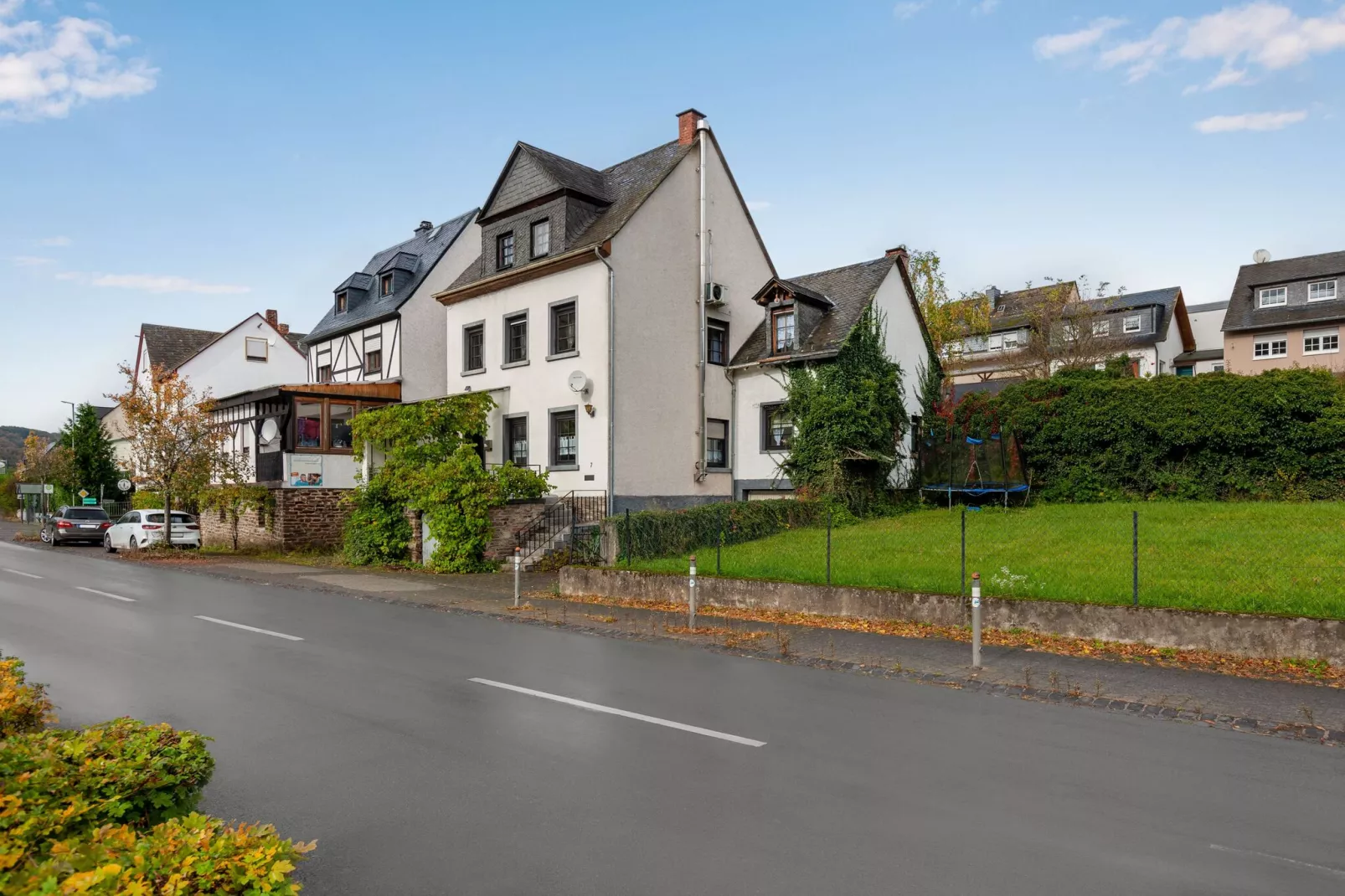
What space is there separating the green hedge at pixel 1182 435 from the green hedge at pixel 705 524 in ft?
19.7

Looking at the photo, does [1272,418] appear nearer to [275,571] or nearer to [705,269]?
[705,269]

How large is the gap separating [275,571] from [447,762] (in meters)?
18.1

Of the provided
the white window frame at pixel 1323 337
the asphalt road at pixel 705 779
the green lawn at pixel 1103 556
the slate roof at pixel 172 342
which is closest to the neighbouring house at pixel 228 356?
the slate roof at pixel 172 342

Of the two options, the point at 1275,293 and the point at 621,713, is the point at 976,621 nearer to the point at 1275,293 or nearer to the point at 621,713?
the point at 621,713

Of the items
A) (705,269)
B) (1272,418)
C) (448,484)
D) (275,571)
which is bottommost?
(275,571)

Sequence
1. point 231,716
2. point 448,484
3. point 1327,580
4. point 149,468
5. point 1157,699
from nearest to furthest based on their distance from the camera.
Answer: point 231,716
point 1157,699
point 1327,580
point 448,484
point 149,468

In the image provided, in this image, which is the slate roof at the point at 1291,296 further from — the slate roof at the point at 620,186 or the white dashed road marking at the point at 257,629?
the white dashed road marking at the point at 257,629

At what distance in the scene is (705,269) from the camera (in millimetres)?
26156

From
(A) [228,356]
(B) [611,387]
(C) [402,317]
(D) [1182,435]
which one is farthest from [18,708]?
(A) [228,356]

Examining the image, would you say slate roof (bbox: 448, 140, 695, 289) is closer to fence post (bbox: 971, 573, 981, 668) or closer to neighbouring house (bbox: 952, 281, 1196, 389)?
fence post (bbox: 971, 573, 981, 668)

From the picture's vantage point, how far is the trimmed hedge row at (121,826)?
2.56m

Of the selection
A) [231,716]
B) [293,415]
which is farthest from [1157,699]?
[293,415]

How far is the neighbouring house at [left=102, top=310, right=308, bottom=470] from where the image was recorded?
49188 mm

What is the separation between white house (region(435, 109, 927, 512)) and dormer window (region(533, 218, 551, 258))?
0.05 m
